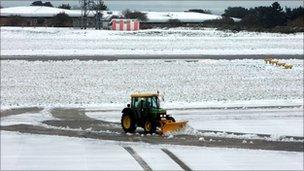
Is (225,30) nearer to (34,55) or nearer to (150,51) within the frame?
(150,51)

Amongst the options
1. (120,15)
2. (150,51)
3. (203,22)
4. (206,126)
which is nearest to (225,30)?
(203,22)

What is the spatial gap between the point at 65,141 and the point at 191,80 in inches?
588

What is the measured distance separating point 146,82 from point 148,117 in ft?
39.5

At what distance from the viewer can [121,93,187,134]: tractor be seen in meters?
15.7

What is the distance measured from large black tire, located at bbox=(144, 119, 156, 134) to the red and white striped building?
69.9 meters

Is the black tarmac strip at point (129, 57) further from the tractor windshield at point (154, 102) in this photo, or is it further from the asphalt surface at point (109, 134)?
the tractor windshield at point (154, 102)

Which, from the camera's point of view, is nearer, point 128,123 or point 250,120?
point 128,123

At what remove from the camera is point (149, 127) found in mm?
15906

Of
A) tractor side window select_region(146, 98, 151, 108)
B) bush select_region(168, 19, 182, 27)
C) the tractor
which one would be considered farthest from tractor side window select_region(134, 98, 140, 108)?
bush select_region(168, 19, 182, 27)

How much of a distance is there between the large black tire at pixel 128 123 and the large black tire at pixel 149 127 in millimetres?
383

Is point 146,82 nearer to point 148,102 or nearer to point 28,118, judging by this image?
point 28,118

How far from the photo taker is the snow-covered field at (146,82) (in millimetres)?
23141

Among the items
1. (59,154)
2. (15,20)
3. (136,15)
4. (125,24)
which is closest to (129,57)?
(15,20)

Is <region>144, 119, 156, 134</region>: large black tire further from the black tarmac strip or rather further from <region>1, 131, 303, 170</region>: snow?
the black tarmac strip
